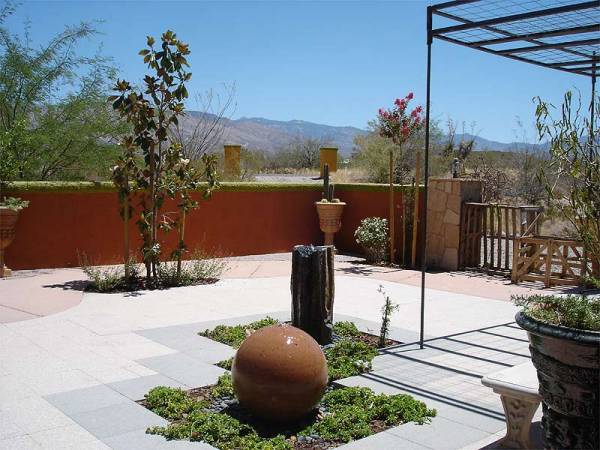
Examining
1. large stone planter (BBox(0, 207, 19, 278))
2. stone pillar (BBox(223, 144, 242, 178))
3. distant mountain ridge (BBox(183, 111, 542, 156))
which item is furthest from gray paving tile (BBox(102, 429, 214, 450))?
distant mountain ridge (BBox(183, 111, 542, 156))

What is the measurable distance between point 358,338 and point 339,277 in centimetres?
463

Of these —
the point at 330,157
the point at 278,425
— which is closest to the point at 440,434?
the point at 278,425

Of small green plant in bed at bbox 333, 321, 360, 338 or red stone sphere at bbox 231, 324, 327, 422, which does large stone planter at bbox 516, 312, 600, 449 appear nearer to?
red stone sphere at bbox 231, 324, 327, 422

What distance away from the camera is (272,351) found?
4.73 meters

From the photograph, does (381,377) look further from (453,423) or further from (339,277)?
(339,277)

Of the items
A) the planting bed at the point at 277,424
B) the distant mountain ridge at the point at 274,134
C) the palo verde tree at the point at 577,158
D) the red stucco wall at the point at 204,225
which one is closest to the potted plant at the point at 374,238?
the red stucco wall at the point at 204,225

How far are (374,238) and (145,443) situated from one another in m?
9.50

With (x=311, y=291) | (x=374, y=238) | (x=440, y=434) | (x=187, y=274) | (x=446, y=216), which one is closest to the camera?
(x=440, y=434)

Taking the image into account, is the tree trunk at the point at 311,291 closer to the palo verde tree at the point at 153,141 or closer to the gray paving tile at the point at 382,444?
the gray paving tile at the point at 382,444

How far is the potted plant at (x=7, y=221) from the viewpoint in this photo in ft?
35.4

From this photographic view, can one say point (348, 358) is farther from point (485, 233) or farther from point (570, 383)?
point (485, 233)

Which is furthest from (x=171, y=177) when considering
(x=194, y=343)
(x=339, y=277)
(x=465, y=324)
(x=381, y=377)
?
(x=381, y=377)

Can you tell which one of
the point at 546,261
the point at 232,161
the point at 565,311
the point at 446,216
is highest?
the point at 232,161

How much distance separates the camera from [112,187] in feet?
41.6
